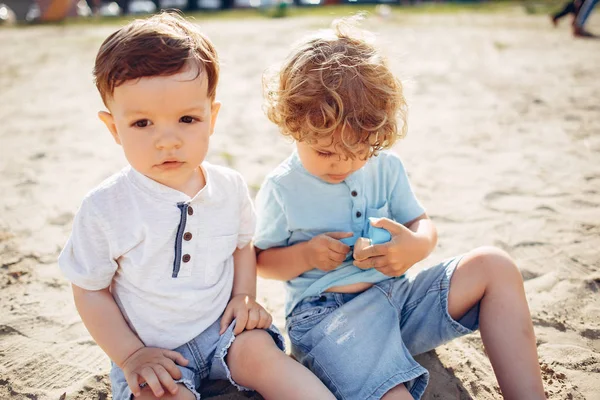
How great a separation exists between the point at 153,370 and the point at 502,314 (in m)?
1.11

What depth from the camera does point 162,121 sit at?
60.1 inches

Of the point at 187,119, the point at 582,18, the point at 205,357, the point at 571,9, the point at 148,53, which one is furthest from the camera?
the point at 571,9

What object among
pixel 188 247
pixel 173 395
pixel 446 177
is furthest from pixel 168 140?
pixel 446 177

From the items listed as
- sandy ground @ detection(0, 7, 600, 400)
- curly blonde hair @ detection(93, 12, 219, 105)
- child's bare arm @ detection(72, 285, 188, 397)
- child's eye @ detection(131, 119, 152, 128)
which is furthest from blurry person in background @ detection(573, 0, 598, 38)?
child's bare arm @ detection(72, 285, 188, 397)

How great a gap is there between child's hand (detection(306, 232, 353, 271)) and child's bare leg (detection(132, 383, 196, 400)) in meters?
0.57

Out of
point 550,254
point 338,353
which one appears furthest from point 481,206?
point 338,353

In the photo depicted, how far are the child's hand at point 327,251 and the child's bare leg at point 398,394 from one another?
440mm

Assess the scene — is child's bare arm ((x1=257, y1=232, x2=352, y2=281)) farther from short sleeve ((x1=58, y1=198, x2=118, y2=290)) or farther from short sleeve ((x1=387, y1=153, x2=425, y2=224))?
short sleeve ((x1=58, y1=198, x2=118, y2=290))

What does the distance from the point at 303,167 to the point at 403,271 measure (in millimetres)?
511

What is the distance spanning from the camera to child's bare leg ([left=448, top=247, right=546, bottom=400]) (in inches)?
63.4

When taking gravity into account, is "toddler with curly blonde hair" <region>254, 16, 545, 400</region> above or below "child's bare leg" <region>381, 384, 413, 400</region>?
above

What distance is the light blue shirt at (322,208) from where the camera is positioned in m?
1.88

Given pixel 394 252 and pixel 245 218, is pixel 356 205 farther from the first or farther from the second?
pixel 245 218

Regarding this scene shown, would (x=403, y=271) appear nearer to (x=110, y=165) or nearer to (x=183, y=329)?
(x=183, y=329)
